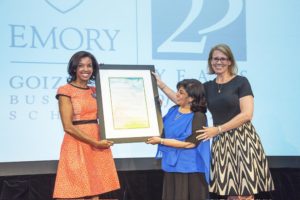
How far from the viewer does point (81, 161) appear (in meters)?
2.34

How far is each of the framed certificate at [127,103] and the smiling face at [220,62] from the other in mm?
381

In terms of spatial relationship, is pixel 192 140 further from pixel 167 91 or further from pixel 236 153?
pixel 167 91

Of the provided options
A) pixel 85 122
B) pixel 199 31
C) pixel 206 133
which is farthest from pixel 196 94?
pixel 199 31

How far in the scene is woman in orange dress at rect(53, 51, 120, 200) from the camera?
230 cm

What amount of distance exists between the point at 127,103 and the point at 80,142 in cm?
36

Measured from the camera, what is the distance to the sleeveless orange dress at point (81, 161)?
232 centimetres

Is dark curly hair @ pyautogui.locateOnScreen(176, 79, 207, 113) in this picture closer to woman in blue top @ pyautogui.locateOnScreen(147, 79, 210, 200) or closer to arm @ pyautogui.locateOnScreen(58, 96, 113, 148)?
woman in blue top @ pyautogui.locateOnScreen(147, 79, 210, 200)

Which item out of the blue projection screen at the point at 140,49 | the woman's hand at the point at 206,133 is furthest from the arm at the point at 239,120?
the blue projection screen at the point at 140,49

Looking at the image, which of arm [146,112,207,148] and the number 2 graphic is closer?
arm [146,112,207,148]

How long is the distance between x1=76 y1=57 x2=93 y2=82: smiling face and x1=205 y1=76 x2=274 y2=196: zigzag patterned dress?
0.73 m

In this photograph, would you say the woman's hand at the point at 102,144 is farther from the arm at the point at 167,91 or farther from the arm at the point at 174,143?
the arm at the point at 167,91

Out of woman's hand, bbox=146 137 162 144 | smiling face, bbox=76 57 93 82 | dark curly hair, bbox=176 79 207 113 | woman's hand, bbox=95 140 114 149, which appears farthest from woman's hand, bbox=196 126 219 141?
smiling face, bbox=76 57 93 82

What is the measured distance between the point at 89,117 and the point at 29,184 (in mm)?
1141

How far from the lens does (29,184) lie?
→ 321 cm
